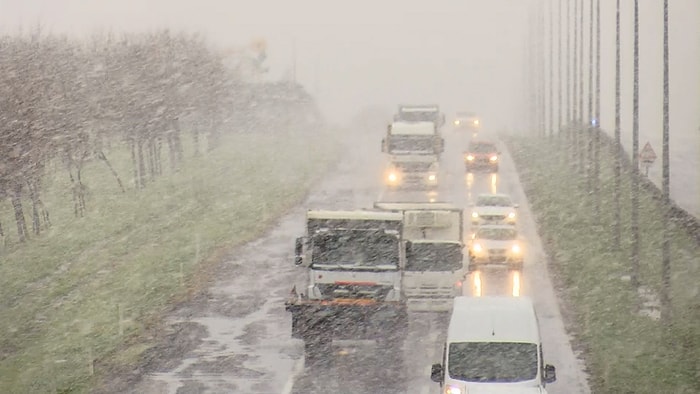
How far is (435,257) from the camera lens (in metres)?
28.8

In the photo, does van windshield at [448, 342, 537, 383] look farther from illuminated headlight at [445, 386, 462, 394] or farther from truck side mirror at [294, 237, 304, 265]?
truck side mirror at [294, 237, 304, 265]

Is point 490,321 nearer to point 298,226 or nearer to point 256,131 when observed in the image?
point 298,226

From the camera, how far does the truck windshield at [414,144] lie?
182 feet

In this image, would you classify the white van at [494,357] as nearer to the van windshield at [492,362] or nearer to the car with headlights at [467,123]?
the van windshield at [492,362]

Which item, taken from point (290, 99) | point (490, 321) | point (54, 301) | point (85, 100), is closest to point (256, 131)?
point (290, 99)

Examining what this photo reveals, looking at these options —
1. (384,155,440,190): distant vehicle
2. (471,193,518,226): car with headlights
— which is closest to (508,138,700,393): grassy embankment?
(471,193,518,226): car with headlights

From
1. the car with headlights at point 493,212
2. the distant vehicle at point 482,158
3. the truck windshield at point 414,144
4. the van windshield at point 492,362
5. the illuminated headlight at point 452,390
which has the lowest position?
the distant vehicle at point 482,158

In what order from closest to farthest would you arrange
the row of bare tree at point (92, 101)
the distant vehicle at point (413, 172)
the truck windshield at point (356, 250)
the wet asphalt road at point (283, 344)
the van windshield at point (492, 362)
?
the van windshield at point (492, 362), the wet asphalt road at point (283, 344), the truck windshield at point (356, 250), the row of bare tree at point (92, 101), the distant vehicle at point (413, 172)

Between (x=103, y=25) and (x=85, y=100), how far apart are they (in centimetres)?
2063

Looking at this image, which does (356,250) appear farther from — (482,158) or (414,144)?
(482,158)

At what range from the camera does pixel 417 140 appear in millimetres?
55688

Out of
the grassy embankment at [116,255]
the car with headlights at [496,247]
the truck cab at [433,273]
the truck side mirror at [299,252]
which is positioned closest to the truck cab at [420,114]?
the grassy embankment at [116,255]

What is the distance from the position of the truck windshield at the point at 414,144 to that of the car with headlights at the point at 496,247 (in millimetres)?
18748

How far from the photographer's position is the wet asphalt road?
78.0ft
